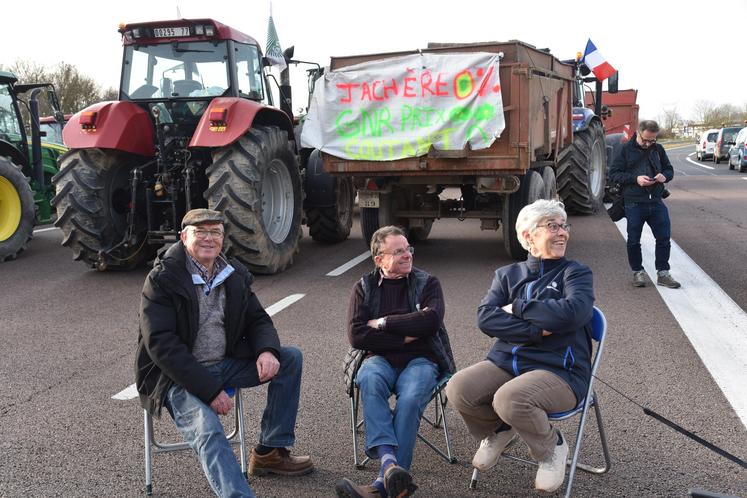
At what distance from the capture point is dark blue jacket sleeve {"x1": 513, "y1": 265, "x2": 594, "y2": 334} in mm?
3521

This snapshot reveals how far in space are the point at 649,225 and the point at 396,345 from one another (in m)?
4.54

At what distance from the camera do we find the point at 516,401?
134 inches

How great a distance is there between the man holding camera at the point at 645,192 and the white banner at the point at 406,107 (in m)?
1.28

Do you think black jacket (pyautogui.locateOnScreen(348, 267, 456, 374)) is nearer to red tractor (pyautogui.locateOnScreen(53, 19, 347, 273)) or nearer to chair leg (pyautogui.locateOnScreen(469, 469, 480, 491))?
chair leg (pyautogui.locateOnScreen(469, 469, 480, 491))

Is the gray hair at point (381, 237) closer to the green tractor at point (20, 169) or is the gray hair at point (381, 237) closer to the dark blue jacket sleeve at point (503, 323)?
the dark blue jacket sleeve at point (503, 323)

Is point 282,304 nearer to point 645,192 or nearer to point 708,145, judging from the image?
point 645,192

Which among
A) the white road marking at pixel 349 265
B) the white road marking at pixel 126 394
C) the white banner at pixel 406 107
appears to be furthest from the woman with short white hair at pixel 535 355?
the white road marking at pixel 349 265

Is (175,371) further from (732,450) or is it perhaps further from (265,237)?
(265,237)

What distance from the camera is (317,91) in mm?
8875

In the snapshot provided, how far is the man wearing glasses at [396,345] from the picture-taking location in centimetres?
354

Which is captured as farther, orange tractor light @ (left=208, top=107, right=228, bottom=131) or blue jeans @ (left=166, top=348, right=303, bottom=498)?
orange tractor light @ (left=208, top=107, right=228, bottom=131)

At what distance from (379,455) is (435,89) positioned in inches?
221

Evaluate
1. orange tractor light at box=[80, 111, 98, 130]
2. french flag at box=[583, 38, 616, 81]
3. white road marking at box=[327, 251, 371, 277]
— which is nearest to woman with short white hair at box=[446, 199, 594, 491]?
white road marking at box=[327, 251, 371, 277]

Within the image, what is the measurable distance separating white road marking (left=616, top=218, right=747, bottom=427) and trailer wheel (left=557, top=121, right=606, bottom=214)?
13.2 ft
